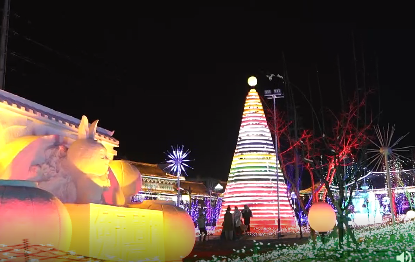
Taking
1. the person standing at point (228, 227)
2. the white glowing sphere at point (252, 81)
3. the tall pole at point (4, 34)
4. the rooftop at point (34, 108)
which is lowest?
the person standing at point (228, 227)

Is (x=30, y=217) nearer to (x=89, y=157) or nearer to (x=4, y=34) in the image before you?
(x=89, y=157)

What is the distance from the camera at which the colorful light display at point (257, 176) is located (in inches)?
907

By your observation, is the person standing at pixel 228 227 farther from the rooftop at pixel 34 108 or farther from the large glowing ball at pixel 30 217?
the large glowing ball at pixel 30 217

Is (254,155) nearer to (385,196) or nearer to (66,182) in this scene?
(66,182)

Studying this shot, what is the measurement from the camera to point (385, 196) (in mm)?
41875

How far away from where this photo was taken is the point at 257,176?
23312 mm

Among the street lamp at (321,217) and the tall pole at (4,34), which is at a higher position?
the tall pole at (4,34)

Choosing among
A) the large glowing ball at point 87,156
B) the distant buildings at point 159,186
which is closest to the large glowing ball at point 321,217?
the large glowing ball at point 87,156

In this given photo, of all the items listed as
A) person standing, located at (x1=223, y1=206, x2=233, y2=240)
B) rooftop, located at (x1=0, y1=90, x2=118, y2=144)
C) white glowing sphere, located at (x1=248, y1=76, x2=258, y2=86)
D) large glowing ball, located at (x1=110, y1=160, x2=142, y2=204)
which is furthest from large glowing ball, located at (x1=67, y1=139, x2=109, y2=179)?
white glowing sphere, located at (x1=248, y1=76, x2=258, y2=86)

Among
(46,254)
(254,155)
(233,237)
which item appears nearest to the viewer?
(46,254)

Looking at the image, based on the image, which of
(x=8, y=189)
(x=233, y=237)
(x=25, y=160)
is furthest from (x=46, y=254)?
(x=233, y=237)

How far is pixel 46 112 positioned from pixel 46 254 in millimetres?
3316

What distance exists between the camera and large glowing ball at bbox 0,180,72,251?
5.48 m

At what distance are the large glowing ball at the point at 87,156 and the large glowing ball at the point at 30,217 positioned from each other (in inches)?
58.7
